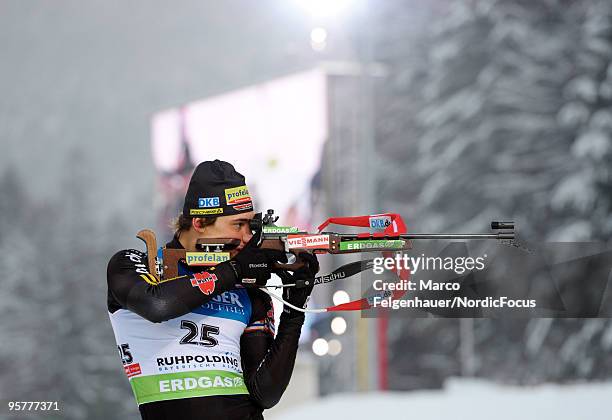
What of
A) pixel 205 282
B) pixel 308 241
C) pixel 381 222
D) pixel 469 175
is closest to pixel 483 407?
pixel 381 222

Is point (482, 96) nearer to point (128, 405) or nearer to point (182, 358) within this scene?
point (128, 405)

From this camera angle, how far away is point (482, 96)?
25969 millimetres

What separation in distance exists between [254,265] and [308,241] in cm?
29

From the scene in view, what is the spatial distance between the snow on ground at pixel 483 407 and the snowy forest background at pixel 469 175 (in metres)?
10.2

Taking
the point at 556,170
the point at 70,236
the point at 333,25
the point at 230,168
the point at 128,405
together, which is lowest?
the point at 128,405

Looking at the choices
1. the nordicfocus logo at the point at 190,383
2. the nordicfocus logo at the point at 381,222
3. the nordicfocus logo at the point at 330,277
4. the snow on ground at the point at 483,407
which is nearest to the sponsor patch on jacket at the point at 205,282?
the nordicfocus logo at the point at 190,383

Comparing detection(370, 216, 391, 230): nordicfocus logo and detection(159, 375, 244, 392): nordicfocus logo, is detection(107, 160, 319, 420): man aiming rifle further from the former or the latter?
detection(370, 216, 391, 230): nordicfocus logo

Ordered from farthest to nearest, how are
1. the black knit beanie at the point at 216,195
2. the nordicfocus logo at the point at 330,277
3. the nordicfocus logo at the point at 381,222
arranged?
1. the nordicfocus logo at the point at 330,277
2. the nordicfocus logo at the point at 381,222
3. the black knit beanie at the point at 216,195

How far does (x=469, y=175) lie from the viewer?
25484mm

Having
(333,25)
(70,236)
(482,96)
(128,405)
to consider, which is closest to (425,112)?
(482,96)

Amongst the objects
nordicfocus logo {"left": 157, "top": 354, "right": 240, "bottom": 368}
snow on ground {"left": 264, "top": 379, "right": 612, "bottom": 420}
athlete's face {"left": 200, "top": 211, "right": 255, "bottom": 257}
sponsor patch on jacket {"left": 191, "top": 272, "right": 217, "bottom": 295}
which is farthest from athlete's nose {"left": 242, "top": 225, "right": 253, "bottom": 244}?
snow on ground {"left": 264, "top": 379, "right": 612, "bottom": 420}

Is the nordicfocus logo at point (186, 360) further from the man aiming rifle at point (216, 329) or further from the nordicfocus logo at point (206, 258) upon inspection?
the nordicfocus logo at point (206, 258)

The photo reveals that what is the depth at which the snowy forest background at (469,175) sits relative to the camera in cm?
2255

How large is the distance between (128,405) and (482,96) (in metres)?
11.5
